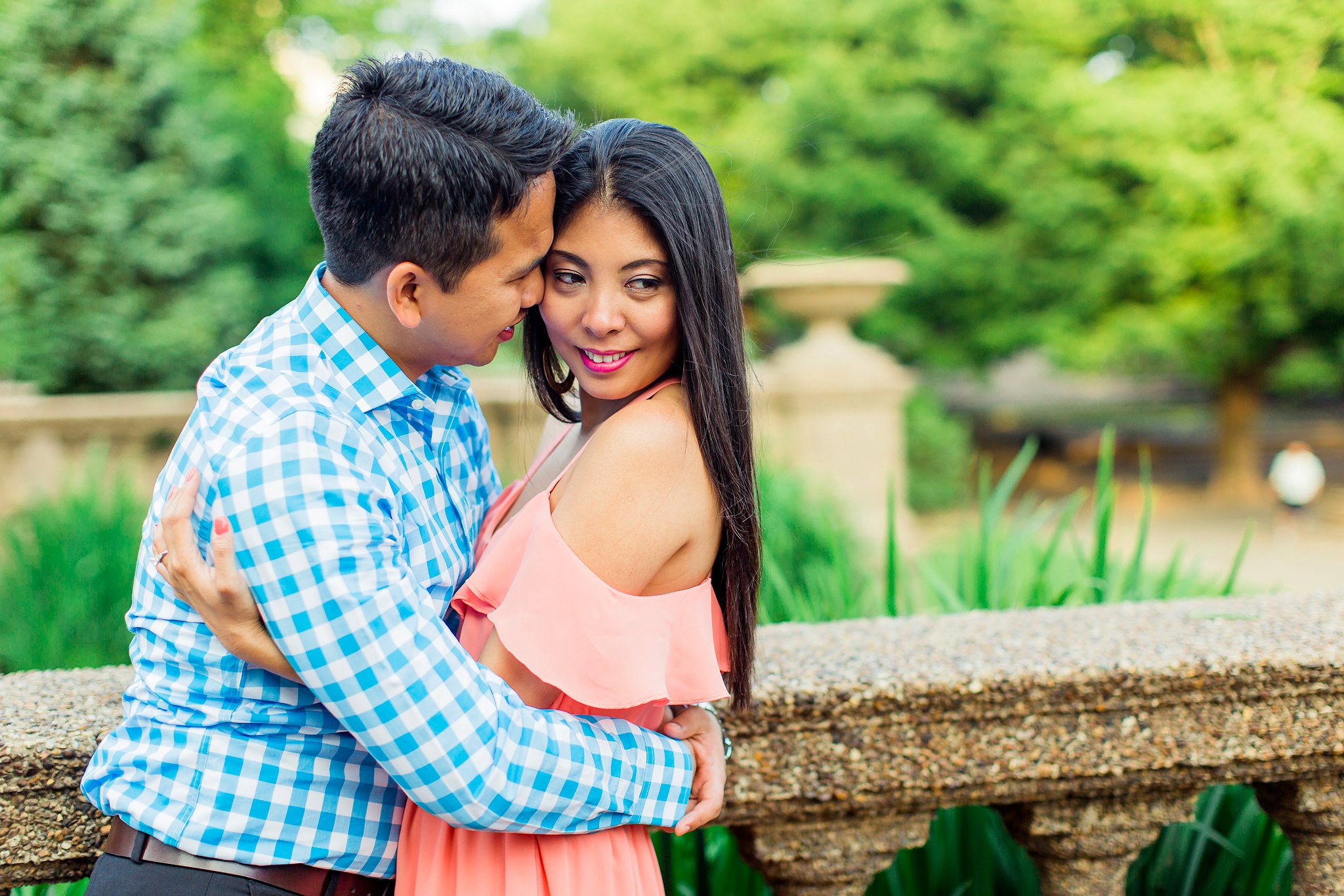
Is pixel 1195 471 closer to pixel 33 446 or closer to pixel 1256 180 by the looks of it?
pixel 1256 180

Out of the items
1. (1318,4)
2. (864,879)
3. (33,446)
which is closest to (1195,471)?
(1318,4)

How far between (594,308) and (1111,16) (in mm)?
16559

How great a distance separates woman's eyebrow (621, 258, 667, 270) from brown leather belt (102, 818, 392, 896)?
3.05ft

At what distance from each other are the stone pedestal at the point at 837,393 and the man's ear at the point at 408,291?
766 centimetres

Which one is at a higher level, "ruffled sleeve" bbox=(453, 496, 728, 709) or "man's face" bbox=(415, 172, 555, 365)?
"man's face" bbox=(415, 172, 555, 365)

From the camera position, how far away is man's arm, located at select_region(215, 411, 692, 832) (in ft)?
3.82

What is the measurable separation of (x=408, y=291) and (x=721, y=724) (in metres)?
0.82

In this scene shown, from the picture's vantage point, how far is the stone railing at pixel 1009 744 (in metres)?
1.63

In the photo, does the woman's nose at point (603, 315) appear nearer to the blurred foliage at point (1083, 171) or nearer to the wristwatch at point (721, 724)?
the wristwatch at point (721, 724)

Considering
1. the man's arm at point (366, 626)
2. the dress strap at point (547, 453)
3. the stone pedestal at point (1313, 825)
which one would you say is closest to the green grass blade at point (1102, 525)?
the stone pedestal at point (1313, 825)

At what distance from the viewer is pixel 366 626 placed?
1.17 metres

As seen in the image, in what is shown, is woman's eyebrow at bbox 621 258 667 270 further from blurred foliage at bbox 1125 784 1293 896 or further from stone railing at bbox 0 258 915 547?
stone railing at bbox 0 258 915 547

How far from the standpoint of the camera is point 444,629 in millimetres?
1235


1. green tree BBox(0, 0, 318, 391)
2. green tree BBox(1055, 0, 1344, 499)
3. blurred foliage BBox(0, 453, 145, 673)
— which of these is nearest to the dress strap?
blurred foliage BBox(0, 453, 145, 673)
